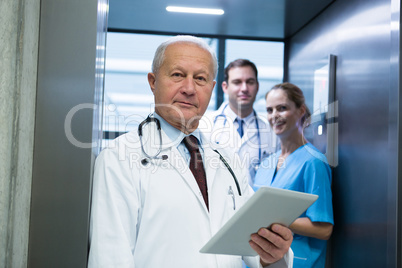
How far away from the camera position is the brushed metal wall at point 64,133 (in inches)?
41.4

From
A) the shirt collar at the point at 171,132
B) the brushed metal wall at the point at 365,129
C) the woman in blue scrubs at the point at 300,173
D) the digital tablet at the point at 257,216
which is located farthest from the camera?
the woman in blue scrubs at the point at 300,173

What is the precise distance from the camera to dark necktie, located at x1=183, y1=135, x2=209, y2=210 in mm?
1279

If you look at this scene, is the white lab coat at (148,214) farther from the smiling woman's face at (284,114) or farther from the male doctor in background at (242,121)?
the male doctor in background at (242,121)

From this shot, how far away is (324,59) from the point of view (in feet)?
7.66

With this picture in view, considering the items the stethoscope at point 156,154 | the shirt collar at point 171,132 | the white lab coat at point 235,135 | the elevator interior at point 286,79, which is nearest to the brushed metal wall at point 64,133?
the elevator interior at point 286,79

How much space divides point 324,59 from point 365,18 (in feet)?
1.33

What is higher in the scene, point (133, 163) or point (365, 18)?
point (365, 18)

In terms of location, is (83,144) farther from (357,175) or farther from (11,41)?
(357,175)

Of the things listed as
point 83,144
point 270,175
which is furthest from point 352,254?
point 83,144

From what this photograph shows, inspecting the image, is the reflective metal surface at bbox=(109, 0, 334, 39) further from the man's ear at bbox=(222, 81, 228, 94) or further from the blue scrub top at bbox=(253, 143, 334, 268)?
the blue scrub top at bbox=(253, 143, 334, 268)

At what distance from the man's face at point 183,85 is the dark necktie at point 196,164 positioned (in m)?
0.04

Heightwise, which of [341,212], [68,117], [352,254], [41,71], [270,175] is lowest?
[352,254]

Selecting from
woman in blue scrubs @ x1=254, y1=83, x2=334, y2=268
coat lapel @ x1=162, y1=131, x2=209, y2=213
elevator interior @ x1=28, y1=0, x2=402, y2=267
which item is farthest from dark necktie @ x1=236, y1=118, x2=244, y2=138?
coat lapel @ x1=162, y1=131, x2=209, y2=213

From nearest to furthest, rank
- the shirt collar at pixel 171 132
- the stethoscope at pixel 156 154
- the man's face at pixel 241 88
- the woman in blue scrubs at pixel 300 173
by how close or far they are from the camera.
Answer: the stethoscope at pixel 156 154
the shirt collar at pixel 171 132
the woman in blue scrubs at pixel 300 173
the man's face at pixel 241 88
